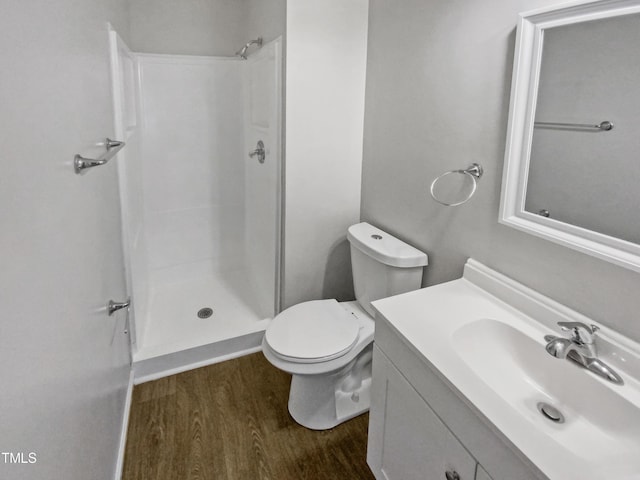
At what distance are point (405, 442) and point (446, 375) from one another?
37 centimetres

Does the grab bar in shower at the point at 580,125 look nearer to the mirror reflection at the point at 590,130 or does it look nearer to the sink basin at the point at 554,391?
the mirror reflection at the point at 590,130

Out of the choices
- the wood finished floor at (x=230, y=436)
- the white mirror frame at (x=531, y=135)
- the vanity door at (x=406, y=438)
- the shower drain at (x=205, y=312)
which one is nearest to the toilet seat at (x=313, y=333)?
the vanity door at (x=406, y=438)

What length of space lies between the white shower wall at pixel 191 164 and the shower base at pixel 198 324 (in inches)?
8.3

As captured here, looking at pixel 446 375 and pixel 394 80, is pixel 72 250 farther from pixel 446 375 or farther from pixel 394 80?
pixel 394 80

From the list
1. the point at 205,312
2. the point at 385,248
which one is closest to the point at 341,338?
the point at 385,248

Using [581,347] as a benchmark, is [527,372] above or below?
below

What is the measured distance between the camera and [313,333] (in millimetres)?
1746

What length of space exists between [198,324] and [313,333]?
1.08 meters

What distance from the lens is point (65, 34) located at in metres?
1.00

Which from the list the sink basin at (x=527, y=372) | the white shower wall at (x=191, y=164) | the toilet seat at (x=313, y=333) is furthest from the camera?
the white shower wall at (x=191, y=164)

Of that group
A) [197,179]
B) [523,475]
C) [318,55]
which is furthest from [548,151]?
[197,179]

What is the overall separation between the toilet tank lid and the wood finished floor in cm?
78

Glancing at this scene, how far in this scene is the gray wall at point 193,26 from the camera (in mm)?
2609

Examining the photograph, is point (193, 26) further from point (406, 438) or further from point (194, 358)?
point (406, 438)
